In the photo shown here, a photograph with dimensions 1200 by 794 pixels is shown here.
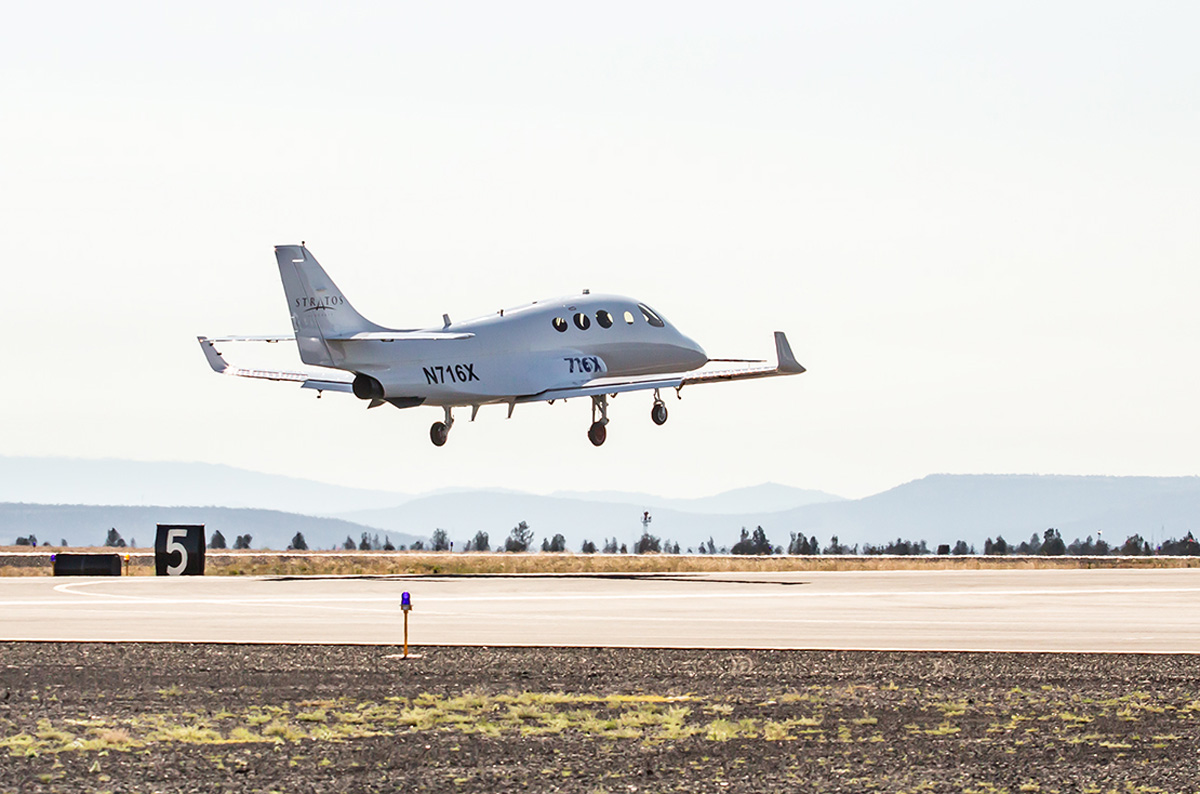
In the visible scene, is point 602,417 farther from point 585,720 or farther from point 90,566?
point 585,720

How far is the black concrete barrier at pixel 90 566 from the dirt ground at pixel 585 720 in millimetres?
25633

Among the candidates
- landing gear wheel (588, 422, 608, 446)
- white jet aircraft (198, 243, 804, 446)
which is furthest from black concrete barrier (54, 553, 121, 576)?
landing gear wheel (588, 422, 608, 446)

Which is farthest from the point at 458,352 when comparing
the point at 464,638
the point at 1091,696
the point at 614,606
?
the point at 1091,696

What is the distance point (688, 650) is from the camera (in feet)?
91.3

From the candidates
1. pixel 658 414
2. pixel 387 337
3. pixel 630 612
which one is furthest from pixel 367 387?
pixel 630 612

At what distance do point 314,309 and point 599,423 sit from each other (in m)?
12.9

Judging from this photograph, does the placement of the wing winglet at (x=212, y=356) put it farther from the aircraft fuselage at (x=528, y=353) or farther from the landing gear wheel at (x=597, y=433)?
the landing gear wheel at (x=597, y=433)

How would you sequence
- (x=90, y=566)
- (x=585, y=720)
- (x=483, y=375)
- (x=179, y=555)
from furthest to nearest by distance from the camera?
(x=483, y=375) < (x=90, y=566) < (x=179, y=555) < (x=585, y=720)

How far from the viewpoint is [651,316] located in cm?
6556

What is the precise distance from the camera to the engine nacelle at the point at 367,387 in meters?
54.4

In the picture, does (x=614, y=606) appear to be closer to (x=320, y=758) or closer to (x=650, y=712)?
(x=650, y=712)

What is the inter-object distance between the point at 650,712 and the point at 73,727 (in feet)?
23.6

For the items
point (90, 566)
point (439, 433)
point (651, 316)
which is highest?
point (651, 316)

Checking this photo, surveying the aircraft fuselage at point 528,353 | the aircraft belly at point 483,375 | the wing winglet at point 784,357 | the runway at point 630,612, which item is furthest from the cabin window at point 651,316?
the runway at point 630,612
